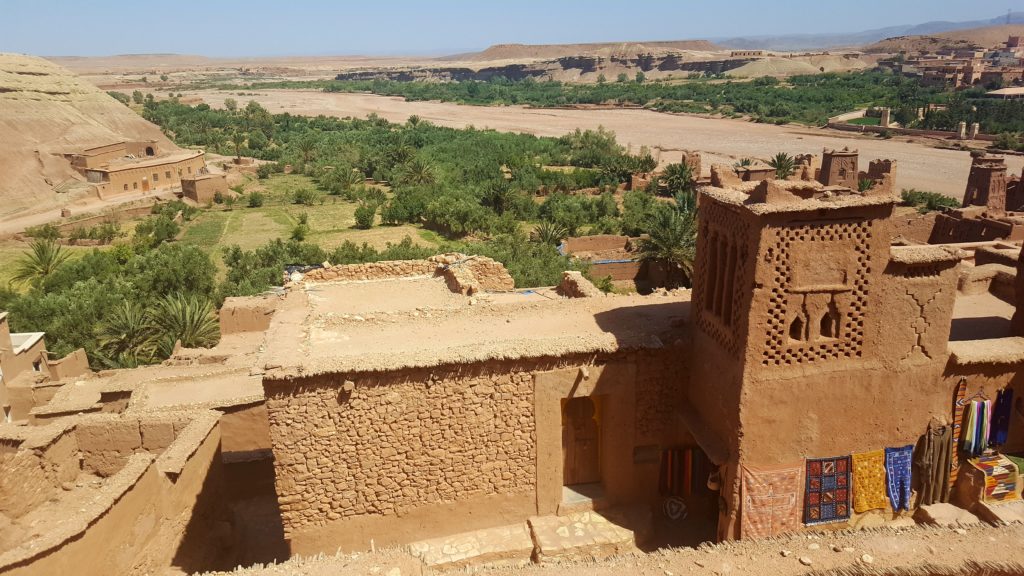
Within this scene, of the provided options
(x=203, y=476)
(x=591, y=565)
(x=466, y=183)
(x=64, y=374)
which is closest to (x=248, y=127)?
(x=466, y=183)

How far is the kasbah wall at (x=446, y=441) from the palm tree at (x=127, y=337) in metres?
10.7

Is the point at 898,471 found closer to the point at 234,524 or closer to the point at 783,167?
the point at 234,524

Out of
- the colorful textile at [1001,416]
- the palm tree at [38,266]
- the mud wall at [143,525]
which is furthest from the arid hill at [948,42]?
the mud wall at [143,525]

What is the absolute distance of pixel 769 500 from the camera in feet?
28.8

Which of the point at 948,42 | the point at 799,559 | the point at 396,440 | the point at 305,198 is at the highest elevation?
the point at 948,42

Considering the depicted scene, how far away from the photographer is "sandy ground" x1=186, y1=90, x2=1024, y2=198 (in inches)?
1918

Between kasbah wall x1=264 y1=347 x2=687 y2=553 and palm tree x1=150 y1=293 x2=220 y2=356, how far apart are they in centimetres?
1029

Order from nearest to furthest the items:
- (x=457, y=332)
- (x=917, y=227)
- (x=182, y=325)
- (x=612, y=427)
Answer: (x=612, y=427)
(x=457, y=332)
(x=182, y=325)
(x=917, y=227)

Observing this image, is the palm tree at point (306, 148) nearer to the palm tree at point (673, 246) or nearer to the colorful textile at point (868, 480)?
the palm tree at point (673, 246)

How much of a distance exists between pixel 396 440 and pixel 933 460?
696 centimetres

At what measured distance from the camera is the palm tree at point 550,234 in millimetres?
28625

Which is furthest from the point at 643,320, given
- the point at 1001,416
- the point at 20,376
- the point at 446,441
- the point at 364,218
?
the point at 364,218

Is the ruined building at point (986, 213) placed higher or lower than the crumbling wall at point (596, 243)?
higher

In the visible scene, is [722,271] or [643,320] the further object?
[643,320]
